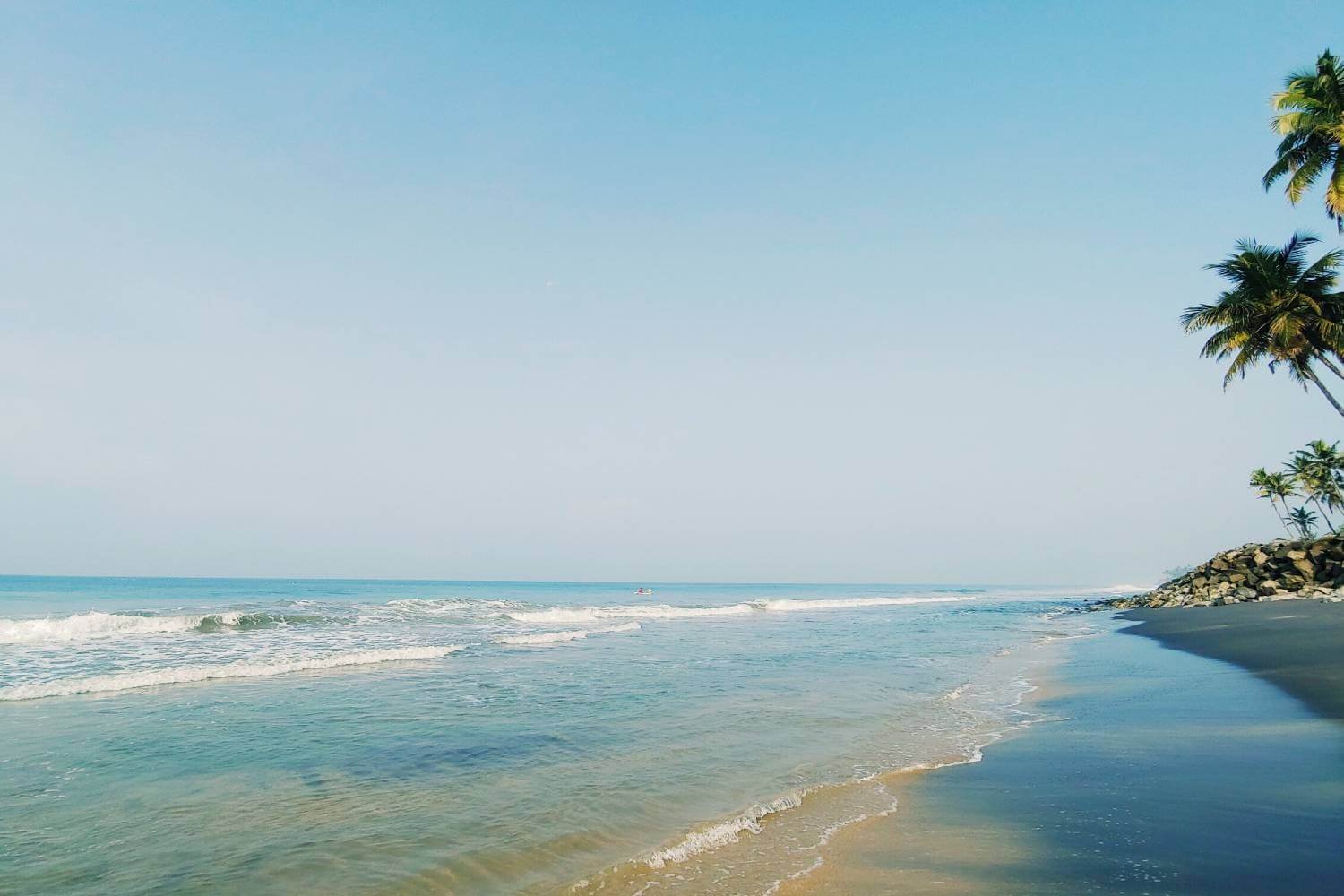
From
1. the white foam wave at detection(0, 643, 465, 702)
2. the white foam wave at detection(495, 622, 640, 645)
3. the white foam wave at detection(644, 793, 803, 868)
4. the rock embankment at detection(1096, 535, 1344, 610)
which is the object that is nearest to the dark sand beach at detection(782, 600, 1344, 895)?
the white foam wave at detection(644, 793, 803, 868)

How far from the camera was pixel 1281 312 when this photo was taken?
1051 inches

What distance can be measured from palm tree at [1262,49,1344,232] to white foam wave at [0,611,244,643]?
43859mm

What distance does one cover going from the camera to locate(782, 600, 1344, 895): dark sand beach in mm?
4879

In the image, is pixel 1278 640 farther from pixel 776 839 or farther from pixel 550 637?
pixel 550 637

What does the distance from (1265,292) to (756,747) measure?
98.1ft

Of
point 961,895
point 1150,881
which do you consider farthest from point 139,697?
point 1150,881

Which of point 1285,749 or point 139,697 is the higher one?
point 1285,749

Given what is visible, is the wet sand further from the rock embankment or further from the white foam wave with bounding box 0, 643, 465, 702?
the white foam wave with bounding box 0, 643, 465, 702

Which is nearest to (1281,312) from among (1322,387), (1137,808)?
(1322,387)

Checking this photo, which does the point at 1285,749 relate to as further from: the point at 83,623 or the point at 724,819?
the point at 83,623

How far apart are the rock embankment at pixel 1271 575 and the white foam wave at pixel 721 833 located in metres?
30.4

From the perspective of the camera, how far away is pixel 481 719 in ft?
38.7

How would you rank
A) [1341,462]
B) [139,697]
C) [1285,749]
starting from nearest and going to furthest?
[1285,749]
[139,697]
[1341,462]

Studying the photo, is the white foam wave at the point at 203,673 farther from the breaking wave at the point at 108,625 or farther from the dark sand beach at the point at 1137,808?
the dark sand beach at the point at 1137,808
